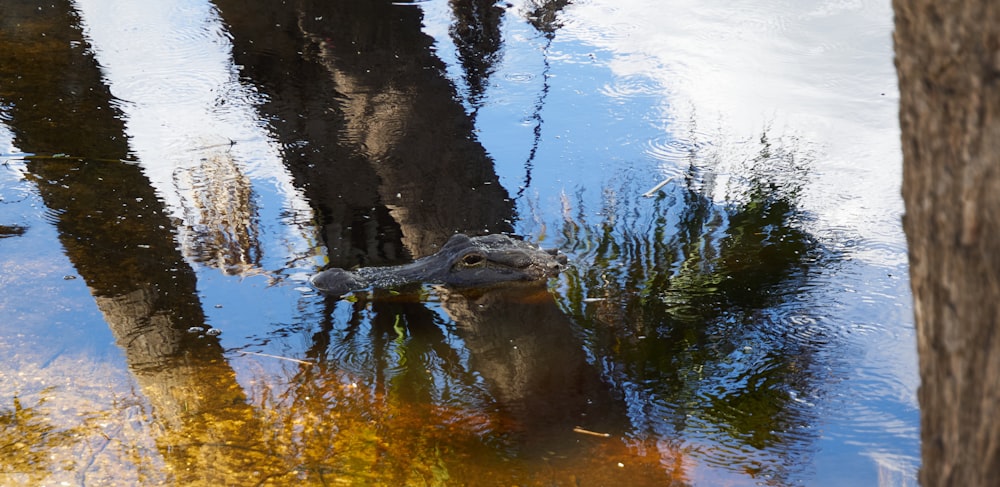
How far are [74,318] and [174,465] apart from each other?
5.15ft

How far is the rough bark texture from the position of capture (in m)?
1.29

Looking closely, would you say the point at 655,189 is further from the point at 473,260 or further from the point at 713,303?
the point at 473,260

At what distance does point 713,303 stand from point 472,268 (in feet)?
4.65

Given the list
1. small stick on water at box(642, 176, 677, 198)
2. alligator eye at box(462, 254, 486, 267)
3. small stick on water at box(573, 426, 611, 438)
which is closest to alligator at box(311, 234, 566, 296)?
alligator eye at box(462, 254, 486, 267)

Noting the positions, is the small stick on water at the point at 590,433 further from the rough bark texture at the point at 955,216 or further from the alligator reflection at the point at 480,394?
the rough bark texture at the point at 955,216

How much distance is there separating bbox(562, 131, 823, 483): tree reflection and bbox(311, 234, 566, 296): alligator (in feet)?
0.75

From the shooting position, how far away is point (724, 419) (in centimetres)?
420

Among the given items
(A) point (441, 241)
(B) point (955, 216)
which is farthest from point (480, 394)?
(B) point (955, 216)

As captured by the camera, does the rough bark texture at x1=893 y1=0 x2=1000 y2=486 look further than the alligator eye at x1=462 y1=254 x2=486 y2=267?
No

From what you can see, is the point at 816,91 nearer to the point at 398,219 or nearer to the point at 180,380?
the point at 398,219

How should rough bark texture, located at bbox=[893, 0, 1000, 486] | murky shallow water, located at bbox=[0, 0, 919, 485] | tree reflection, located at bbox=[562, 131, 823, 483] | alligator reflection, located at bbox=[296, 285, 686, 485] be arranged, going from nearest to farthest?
1. rough bark texture, located at bbox=[893, 0, 1000, 486]
2. alligator reflection, located at bbox=[296, 285, 686, 485]
3. murky shallow water, located at bbox=[0, 0, 919, 485]
4. tree reflection, located at bbox=[562, 131, 823, 483]

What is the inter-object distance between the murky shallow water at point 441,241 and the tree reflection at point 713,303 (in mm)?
19

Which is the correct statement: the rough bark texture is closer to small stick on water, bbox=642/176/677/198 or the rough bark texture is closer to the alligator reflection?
the alligator reflection

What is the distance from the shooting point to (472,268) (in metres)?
5.45
